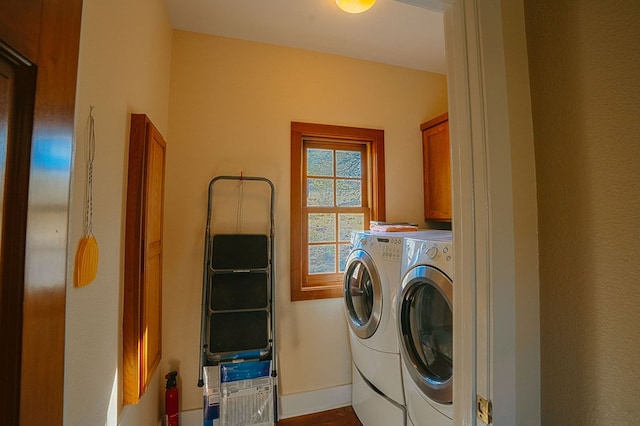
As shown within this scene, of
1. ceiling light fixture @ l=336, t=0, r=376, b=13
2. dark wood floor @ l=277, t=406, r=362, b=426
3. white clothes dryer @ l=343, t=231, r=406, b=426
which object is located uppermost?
ceiling light fixture @ l=336, t=0, r=376, b=13

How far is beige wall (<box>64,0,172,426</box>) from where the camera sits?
2.47 ft

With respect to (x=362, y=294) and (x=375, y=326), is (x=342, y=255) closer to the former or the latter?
(x=362, y=294)

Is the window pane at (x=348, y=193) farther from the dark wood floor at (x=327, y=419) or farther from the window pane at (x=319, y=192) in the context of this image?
the dark wood floor at (x=327, y=419)

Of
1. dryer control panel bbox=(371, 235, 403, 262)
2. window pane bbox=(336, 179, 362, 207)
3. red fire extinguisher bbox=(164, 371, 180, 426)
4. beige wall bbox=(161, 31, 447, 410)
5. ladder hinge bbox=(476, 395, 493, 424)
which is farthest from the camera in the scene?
window pane bbox=(336, 179, 362, 207)

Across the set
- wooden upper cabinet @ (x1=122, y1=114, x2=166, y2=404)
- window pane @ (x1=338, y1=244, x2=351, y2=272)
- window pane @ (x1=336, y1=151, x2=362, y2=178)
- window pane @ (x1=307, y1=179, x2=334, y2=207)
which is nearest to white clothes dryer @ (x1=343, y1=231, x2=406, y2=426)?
window pane @ (x1=338, y1=244, x2=351, y2=272)

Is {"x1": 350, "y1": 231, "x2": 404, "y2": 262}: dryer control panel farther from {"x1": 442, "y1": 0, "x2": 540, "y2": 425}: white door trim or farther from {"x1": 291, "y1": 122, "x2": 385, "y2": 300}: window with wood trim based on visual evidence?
{"x1": 442, "y1": 0, "x2": 540, "y2": 425}: white door trim

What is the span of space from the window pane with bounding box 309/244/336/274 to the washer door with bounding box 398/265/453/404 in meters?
0.89

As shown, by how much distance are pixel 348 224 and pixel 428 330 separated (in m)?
1.12

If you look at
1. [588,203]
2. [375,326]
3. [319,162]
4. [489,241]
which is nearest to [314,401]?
[375,326]

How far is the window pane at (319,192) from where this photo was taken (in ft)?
7.02

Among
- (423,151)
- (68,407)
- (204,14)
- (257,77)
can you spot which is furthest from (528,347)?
(204,14)

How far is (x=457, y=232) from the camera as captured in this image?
70 centimetres

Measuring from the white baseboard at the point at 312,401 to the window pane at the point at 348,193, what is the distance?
4.61 ft

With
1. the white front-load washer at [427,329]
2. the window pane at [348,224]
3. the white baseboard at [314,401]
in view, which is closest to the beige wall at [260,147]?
the white baseboard at [314,401]
